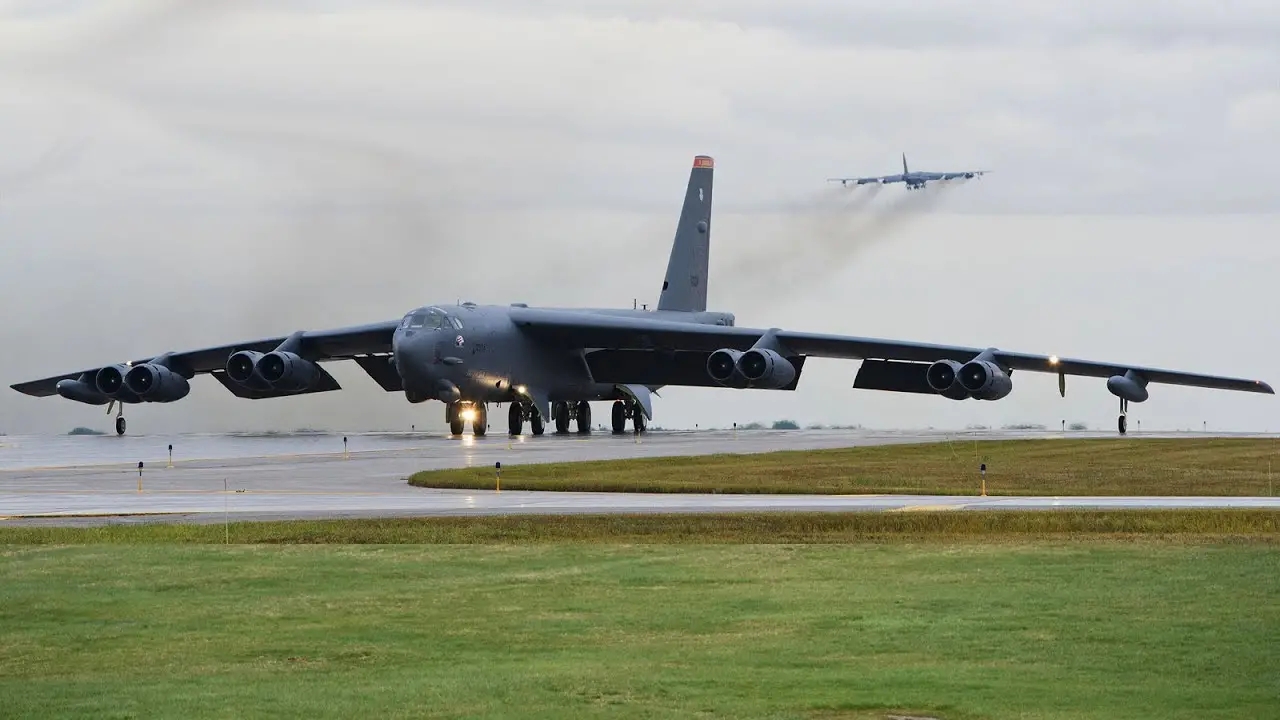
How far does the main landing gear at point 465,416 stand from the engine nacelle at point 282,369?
16.8 ft

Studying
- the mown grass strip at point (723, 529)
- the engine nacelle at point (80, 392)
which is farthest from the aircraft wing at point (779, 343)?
the mown grass strip at point (723, 529)

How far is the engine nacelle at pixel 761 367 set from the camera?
2249 inches

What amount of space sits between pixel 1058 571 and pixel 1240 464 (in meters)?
25.5

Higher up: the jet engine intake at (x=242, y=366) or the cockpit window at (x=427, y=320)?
the cockpit window at (x=427, y=320)

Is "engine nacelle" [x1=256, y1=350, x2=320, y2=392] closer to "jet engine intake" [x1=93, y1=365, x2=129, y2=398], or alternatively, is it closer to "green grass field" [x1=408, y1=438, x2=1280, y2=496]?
"jet engine intake" [x1=93, y1=365, x2=129, y2=398]

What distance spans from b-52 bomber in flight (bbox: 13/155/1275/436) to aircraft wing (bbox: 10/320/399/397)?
51mm

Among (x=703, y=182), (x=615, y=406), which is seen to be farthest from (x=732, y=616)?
(x=703, y=182)

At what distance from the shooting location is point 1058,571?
1933 cm

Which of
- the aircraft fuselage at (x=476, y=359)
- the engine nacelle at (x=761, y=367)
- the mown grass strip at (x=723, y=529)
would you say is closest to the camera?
→ the mown grass strip at (x=723, y=529)

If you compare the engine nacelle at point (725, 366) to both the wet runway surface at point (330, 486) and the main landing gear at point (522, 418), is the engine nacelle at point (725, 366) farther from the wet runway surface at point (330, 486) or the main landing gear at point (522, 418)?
the main landing gear at point (522, 418)

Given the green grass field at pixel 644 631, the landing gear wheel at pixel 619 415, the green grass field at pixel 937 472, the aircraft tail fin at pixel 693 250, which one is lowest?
the green grass field at pixel 644 631

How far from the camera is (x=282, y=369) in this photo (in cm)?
5878

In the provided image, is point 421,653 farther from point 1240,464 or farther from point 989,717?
point 1240,464

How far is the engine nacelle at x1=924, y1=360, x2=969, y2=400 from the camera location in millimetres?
55281
